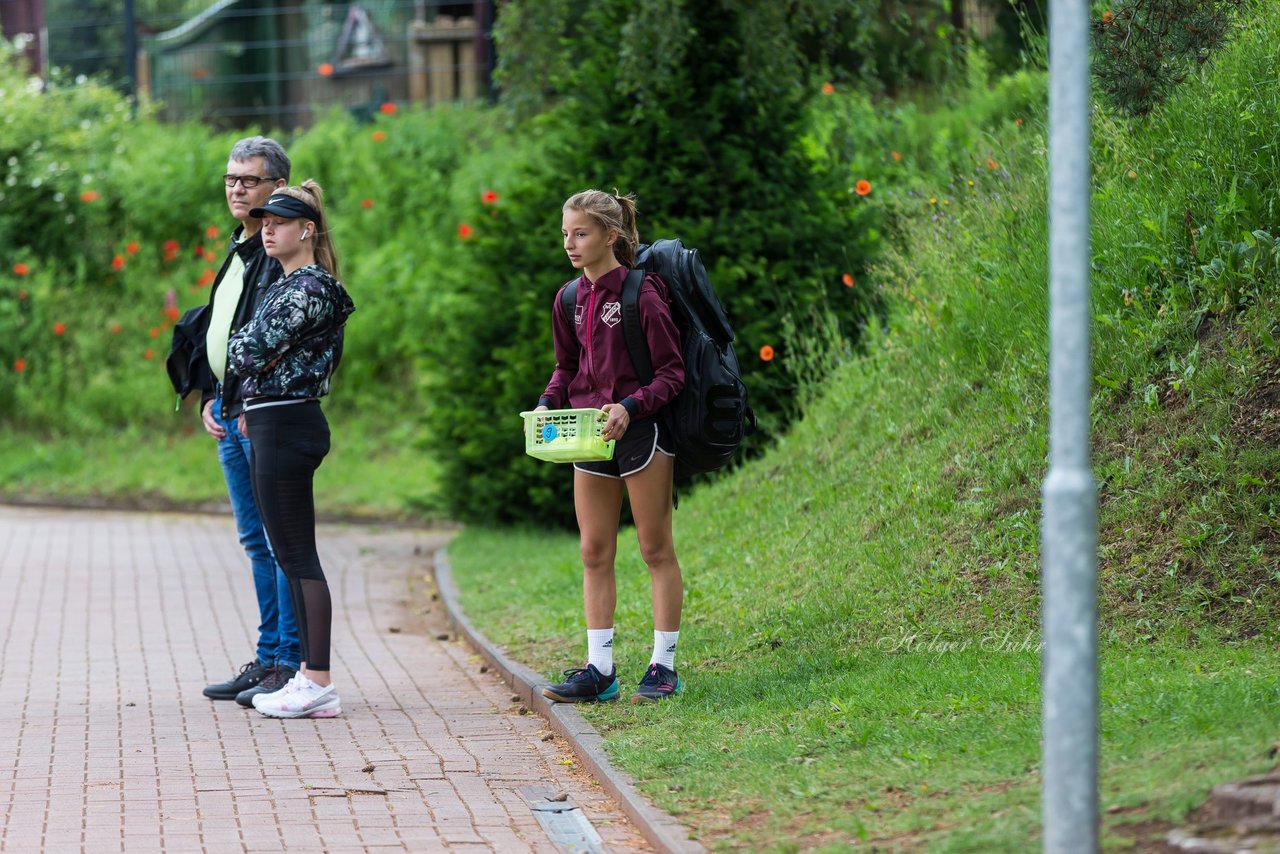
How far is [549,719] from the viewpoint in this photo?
6.83m

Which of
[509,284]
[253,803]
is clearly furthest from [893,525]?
[509,284]

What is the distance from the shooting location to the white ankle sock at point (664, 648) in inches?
265

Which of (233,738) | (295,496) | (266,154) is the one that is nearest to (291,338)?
(295,496)

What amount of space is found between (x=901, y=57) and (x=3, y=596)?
9.43 metres

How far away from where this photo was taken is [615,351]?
6551 millimetres

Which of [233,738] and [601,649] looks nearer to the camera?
[233,738]

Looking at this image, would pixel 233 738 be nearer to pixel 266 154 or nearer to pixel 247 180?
pixel 247 180

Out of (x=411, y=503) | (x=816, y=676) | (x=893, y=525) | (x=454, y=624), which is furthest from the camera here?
(x=411, y=503)

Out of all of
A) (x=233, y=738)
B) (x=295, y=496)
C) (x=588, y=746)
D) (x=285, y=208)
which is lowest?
(x=233, y=738)

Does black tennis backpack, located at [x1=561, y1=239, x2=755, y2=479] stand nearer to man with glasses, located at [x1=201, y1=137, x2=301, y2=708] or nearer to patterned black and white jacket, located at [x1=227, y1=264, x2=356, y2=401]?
patterned black and white jacket, located at [x1=227, y1=264, x2=356, y2=401]

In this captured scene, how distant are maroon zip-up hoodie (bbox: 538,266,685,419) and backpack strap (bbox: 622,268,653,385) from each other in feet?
0.06

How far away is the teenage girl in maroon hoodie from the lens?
21.3ft

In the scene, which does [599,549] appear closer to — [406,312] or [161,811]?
[161,811]

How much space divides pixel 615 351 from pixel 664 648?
1267 mm
